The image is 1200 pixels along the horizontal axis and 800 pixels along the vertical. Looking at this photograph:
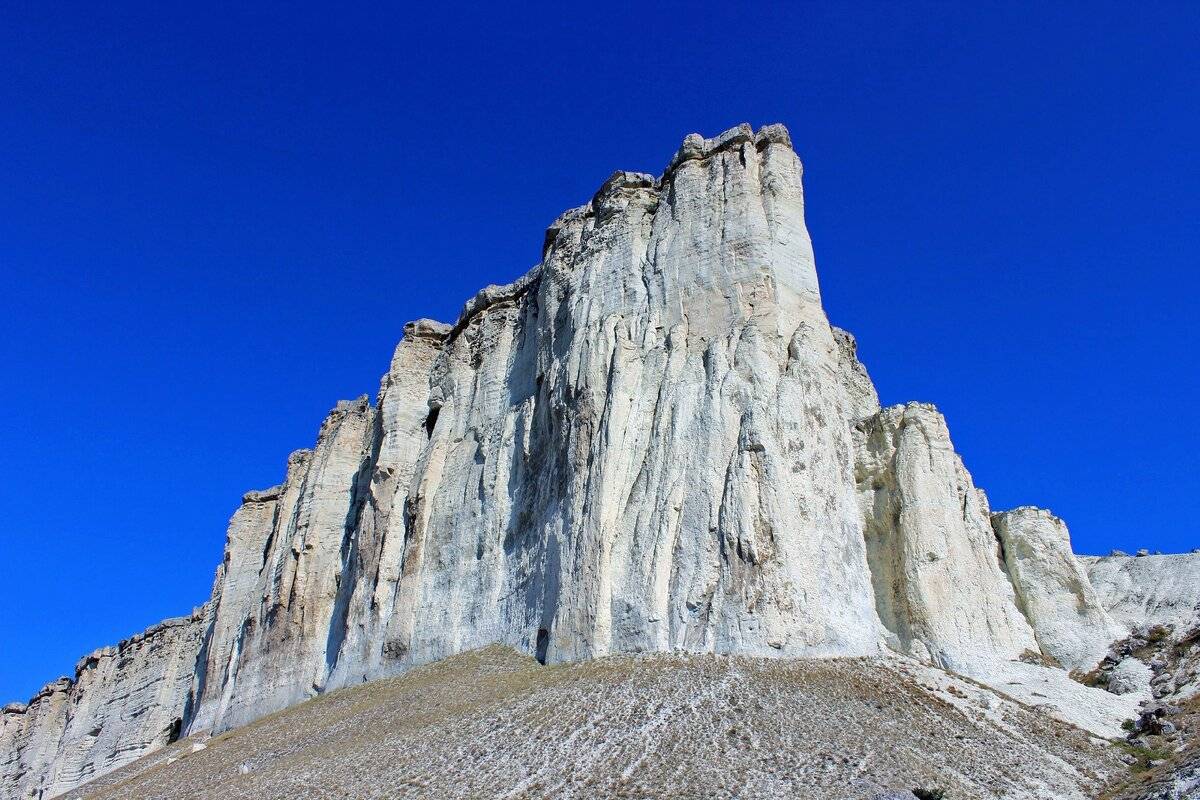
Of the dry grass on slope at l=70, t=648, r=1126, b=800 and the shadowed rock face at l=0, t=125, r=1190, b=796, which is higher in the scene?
the shadowed rock face at l=0, t=125, r=1190, b=796

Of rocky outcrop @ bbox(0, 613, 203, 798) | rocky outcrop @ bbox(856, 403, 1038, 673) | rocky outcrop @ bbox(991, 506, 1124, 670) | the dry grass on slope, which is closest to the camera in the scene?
the dry grass on slope

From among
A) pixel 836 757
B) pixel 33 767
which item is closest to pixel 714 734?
pixel 836 757

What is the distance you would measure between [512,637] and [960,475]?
55.0ft

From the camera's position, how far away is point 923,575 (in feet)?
101

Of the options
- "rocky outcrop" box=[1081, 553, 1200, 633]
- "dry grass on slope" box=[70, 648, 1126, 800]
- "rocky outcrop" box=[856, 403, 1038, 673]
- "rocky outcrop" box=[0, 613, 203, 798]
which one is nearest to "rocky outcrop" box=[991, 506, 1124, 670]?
"rocky outcrop" box=[856, 403, 1038, 673]

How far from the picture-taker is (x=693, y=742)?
67.2 ft

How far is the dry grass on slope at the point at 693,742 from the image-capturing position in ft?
63.1

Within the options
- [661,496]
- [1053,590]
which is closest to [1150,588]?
[1053,590]

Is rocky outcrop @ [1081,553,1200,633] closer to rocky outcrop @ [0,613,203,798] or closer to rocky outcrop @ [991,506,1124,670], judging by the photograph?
rocky outcrop @ [991,506,1124,670]

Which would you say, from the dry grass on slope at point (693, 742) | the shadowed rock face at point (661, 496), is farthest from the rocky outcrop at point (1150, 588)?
the dry grass on slope at point (693, 742)

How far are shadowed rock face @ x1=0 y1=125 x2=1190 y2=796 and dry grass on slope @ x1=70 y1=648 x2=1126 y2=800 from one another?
6.27ft

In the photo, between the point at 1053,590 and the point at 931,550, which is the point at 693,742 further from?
the point at 1053,590

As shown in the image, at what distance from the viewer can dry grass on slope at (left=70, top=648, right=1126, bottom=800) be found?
19.2 metres

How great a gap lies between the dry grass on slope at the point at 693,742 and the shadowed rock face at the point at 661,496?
1.91 metres
